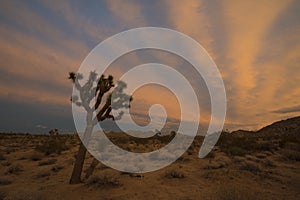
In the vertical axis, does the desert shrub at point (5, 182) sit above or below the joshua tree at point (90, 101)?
below

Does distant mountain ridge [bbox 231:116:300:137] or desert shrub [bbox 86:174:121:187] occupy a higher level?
distant mountain ridge [bbox 231:116:300:137]

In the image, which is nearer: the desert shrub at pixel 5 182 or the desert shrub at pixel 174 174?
the desert shrub at pixel 174 174

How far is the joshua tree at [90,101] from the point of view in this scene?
962cm

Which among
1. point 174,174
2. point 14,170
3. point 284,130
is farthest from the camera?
point 284,130

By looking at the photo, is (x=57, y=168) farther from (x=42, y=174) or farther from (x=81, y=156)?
(x=81, y=156)

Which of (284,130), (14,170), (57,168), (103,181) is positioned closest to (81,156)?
(103,181)

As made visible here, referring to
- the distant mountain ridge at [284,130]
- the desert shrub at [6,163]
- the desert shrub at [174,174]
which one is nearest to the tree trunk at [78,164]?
the desert shrub at [174,174]

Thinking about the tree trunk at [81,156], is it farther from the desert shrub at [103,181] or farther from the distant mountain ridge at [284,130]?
the distant mountain ridge at [284,130]

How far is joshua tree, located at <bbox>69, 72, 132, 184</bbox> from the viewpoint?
31.6 ft

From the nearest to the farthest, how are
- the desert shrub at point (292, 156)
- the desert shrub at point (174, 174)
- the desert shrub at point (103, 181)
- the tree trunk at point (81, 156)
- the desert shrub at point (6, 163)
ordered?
the desert shrub at point (103, 181) < the tree trunk at point (81, 156) < the desert shrub at point (174, 174) < the desert shrub at point (292, 156) < the desert shrub at point (6, 163)

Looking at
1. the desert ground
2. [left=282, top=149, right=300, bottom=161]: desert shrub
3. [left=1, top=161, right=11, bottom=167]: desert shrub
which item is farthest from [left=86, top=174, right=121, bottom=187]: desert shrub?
[left=282, top=149, right=300, bottom=161]: desert shrub

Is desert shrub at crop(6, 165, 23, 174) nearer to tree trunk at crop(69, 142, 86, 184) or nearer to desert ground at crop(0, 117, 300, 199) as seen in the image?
desert ground at crop(0, 117, 300, 199)

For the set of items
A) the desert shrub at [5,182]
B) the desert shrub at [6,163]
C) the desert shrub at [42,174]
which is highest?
the desert shrub at [6,163]

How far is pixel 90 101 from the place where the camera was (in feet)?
31.9
